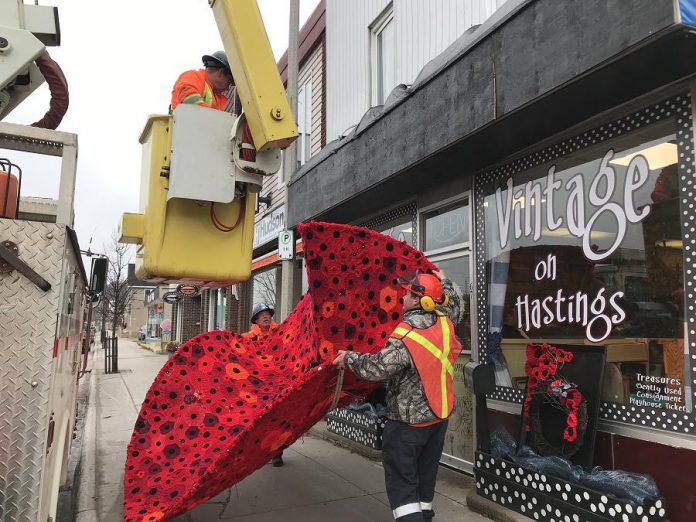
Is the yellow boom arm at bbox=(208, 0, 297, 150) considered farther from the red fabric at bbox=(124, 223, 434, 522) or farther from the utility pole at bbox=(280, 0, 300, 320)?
the utility pole at bbox=(280, 0, 300, 320)

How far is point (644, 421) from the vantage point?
3.42 m

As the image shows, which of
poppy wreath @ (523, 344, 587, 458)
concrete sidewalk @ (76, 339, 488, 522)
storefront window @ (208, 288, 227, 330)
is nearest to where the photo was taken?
poppy wreath @ (523, 344, 587, 458)

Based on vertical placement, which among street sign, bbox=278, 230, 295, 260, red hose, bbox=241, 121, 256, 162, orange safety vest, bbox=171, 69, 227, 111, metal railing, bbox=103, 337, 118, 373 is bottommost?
metal railing, bbox=103, 337, 118, 373

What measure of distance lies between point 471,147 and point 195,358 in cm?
299

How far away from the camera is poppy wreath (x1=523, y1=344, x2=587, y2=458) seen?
364cm

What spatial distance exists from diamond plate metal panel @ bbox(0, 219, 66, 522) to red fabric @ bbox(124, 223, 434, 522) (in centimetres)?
114

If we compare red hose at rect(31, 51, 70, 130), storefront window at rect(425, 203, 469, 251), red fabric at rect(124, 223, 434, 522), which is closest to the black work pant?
red fabric at rect(124, 223, 434, 522)

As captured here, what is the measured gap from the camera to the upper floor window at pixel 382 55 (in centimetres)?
743

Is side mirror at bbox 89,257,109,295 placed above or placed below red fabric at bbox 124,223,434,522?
above

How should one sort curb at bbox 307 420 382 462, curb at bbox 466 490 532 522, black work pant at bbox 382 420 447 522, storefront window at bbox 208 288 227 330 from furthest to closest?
storefront window at bbox 208 288 227 330 → curb at bbox 307 420 382 462 → curb at bbox 466 490 532 522 → black work pant at bbox 382 420 447 522

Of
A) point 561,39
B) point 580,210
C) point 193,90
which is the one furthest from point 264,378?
point 561,39

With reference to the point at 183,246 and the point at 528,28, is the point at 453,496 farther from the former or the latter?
the point at 528,28

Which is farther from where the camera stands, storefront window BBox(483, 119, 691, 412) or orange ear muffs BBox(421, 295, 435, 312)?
storefront window BBox(483, 119, 691, 412)

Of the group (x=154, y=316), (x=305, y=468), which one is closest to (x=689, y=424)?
(x=305, y=468)
